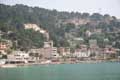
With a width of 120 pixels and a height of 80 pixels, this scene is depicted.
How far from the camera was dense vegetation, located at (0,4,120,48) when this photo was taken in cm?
4708

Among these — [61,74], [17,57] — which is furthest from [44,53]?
[61,74]

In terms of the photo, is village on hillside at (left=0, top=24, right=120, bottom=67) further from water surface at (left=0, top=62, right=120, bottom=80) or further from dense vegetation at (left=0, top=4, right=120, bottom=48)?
water surface at (left=0, top=62, right=120, bottom=80)

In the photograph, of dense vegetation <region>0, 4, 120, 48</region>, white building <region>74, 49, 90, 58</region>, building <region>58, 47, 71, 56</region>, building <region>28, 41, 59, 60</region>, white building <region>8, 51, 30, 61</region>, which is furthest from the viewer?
dense vegetation <region>0, 4, 120, 48</region>

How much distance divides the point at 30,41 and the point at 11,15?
29.5 ft

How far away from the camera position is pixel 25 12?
59219 mm

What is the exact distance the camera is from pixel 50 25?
195 ft

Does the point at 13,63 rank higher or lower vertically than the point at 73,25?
lower

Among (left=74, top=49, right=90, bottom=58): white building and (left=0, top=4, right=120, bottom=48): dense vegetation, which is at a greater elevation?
(left=0, top=4, right=120, bottom=48): dense vegetation

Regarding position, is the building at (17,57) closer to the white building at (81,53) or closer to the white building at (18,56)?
the white building at (18,56)

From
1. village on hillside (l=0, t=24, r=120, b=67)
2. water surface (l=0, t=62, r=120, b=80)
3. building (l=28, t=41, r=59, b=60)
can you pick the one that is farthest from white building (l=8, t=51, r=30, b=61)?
water surface (l=0, t=62, r=120, b=80)

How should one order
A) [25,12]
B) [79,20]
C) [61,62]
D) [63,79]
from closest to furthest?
1. [63,79]
2. [61,62]
3. [25,12]
4. [79,20]

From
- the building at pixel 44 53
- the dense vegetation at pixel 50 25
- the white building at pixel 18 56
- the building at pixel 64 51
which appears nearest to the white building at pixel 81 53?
the building at pixel 64 51

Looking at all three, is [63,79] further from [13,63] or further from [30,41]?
[30,41]

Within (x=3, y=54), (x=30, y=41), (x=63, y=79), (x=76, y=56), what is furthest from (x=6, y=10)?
(x=63, y=79)
